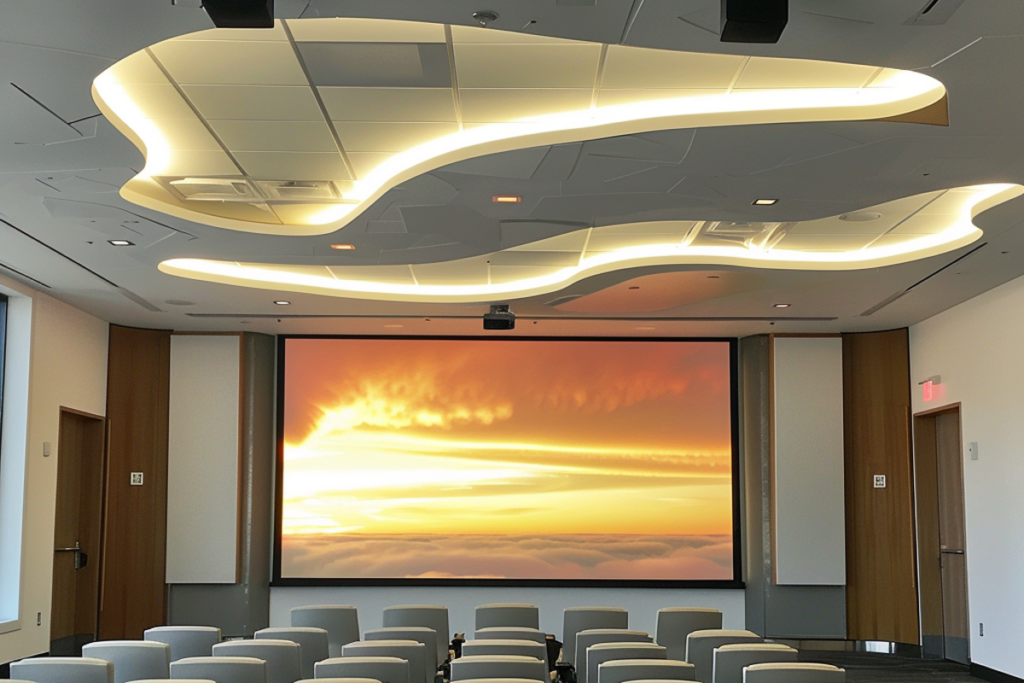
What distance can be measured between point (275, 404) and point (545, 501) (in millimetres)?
3430

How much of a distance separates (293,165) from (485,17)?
3.02 meters

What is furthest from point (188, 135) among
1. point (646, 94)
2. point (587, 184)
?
point (646, 94)

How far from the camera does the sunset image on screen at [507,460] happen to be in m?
12.1

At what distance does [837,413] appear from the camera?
469 inches

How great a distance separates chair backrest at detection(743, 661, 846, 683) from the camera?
514cm

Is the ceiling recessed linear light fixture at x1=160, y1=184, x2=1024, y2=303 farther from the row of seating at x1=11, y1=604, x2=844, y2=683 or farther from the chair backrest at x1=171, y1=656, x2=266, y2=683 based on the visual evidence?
the chair backrest at x1=171, y1=656, x2=266, y2=683

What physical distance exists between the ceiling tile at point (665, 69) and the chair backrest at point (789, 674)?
301 centimetres

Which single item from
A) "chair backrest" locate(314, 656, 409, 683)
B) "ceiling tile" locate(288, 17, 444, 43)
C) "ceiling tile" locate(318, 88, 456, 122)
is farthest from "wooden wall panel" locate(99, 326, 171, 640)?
"ceiling tile" locate(288, 17, 444, 43)

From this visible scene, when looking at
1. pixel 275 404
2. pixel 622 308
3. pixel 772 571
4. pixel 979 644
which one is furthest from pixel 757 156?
pixel 275 404

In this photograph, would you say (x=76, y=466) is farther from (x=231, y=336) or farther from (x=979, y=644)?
(x=979, y=644)

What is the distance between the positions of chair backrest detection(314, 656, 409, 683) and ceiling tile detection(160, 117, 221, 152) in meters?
3.18

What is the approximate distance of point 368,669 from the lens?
550cm

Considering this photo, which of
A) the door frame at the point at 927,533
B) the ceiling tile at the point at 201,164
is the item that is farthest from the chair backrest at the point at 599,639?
the door frame at the point at 927,533

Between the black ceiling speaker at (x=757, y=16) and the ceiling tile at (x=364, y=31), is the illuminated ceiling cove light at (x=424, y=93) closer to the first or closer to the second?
the ceiling tile at (x=364, y=31)
